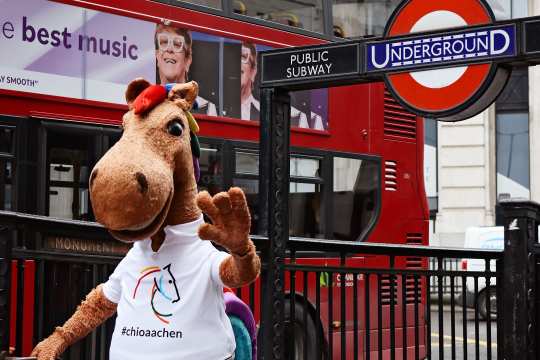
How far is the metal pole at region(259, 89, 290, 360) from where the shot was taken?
454 centimetres

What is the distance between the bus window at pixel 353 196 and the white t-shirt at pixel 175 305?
6559 millimetres

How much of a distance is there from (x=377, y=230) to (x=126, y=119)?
7.29m

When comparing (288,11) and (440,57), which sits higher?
(288,11)

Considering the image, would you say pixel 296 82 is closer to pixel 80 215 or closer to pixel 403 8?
pixel 403 8

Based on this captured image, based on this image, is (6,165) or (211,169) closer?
(6,165)

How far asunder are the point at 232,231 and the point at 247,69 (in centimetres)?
622

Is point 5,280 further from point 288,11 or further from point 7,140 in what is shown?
point 288,11

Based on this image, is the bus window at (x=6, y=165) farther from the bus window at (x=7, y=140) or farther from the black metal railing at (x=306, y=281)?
the black metal railing at (x=306, y=281)

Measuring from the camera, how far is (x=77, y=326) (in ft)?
11.6

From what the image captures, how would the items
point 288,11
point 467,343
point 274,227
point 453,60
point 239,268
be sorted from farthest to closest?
point 288,11
point 467,343
point 274,227
point 453,60
point 239,268

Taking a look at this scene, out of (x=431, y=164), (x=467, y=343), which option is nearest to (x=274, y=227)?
(x=467, y=343)

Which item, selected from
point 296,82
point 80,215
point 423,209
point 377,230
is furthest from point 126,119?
point 423,209

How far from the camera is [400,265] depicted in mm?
10789

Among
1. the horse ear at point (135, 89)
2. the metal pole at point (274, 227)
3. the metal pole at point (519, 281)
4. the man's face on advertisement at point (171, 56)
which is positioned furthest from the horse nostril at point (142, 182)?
the man's face on advertisement at point (171, 56)
